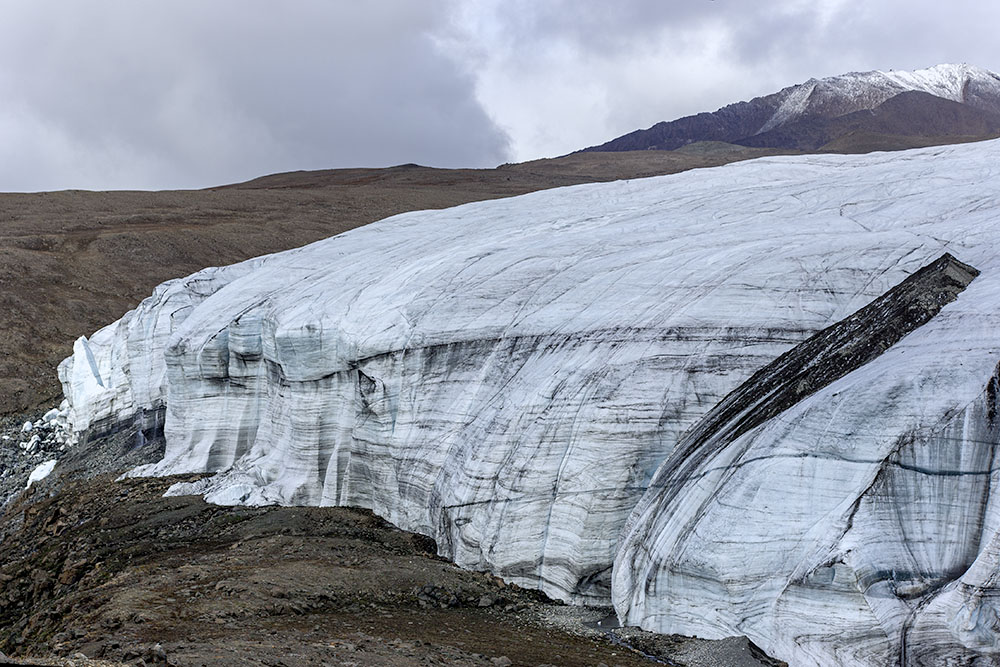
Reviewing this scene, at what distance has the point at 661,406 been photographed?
31.7ft

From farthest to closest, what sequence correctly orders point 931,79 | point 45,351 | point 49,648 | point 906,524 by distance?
point 931,79 → point 45,351 → point 49,648 → point 906,524

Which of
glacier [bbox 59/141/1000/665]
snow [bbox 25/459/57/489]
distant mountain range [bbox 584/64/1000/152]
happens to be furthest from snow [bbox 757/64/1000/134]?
snow [bbox 25/459/57/489]

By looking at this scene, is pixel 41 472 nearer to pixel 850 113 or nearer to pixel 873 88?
pixel 850 113

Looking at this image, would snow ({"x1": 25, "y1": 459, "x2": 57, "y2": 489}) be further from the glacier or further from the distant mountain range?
the distant mountain range

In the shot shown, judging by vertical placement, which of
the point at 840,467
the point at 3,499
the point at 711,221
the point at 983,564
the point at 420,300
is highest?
the point at 711,221

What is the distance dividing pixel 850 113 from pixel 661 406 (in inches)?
6304

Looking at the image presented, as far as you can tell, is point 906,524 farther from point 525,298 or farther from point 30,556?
point 30,556

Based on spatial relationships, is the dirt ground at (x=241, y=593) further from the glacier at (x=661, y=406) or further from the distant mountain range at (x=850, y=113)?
the distant mountain range at (x=850, y=113)

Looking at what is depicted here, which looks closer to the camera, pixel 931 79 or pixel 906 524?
pixel 906 524

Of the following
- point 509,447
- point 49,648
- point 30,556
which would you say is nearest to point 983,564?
point 509,447

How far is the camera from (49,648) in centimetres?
775

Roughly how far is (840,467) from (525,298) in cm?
591

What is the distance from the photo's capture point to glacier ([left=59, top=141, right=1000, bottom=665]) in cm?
715

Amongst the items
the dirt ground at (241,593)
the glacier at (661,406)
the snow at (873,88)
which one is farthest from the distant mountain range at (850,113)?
Result: the dirt ground at (241,593)
